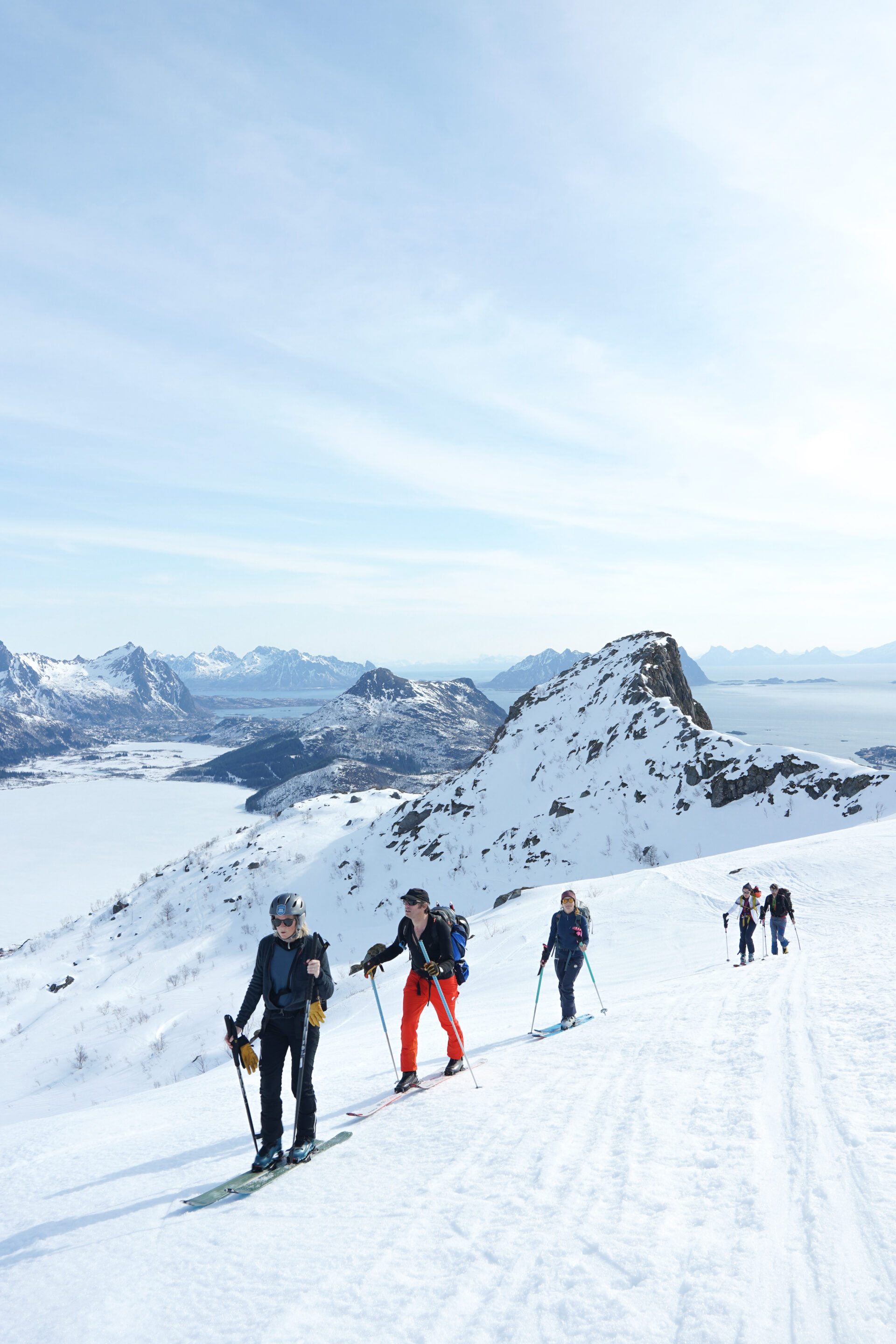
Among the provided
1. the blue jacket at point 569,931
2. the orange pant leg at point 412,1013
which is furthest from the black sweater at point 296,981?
the blue jacket at point 569,931

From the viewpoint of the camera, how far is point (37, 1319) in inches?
136

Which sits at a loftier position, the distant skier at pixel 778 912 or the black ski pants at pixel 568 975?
Result: the black ski pants at pixel 568 975

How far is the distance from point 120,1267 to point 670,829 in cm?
3286

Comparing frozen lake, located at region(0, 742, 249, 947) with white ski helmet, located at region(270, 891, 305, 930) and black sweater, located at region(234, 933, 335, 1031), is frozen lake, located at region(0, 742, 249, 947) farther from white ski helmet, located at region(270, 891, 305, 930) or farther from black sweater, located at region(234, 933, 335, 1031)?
white ski helmet, located at region(270, 891, 305, 930)

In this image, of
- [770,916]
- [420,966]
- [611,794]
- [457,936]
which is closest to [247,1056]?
[420,966]

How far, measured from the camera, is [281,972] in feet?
17.1

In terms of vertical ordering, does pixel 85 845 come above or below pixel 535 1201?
below

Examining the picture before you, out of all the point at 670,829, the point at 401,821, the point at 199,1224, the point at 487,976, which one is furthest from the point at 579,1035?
the point at 401,821

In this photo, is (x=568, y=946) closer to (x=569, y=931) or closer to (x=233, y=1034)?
(x=569, y=931)

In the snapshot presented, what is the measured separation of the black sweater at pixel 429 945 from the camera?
6426 millimetres

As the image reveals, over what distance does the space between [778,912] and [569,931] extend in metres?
6.75

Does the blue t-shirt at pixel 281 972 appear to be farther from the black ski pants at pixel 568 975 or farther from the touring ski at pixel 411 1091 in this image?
the black ski pants at pixel 568 975

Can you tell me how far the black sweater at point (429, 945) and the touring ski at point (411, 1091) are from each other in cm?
117

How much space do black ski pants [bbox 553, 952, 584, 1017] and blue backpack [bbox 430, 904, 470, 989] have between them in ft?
8.61
